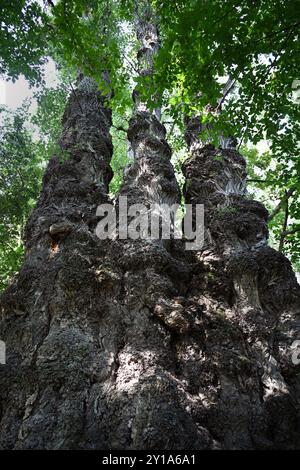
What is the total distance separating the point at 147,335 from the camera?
116 inches

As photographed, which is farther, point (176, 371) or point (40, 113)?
point (40, 113)

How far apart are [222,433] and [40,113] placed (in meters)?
10.0

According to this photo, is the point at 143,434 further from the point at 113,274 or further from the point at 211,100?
the point at 211,100

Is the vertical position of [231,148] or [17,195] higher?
[231,148]

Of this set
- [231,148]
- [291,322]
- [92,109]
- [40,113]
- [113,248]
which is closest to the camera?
[291,322]

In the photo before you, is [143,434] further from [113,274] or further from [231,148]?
[231,148]

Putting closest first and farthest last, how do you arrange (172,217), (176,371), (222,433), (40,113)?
(222,433)
(176,371)
(172,217)
(40,113)

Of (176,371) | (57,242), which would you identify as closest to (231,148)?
(57,242)

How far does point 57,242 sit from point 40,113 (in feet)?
25.7

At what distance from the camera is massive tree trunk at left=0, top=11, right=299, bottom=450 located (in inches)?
95.0

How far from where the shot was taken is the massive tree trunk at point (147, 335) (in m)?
2.41

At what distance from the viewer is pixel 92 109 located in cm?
644

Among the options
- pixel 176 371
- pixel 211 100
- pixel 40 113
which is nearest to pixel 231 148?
pixel 211 100
